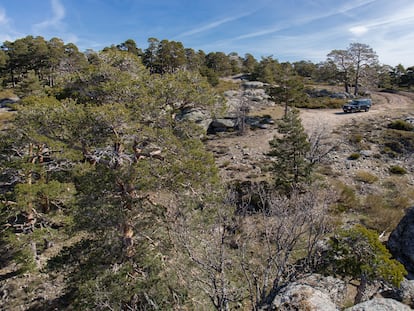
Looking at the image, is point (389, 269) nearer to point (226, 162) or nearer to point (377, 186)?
point (377, 186)

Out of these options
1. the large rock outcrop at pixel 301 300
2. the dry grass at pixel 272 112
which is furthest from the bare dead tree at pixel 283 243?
the dry grass at pixel 272 112

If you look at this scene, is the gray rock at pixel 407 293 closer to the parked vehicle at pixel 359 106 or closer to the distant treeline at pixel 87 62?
the parked vehicle at pixel 359 106

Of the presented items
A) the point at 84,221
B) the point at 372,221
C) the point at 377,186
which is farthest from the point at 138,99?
the point at 377,186

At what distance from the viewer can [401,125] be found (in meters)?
27.7

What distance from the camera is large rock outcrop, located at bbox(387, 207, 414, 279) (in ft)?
37.8

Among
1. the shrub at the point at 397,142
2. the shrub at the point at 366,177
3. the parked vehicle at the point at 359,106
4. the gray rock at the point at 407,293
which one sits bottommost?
the gray rock at the point at 407,293

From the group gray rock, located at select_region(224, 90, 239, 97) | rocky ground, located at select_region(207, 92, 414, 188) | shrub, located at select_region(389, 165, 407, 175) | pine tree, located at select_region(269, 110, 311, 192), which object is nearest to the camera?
pine tree, located at select_region(269, 110, 311, 192)

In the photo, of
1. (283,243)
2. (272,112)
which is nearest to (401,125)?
(272,112)

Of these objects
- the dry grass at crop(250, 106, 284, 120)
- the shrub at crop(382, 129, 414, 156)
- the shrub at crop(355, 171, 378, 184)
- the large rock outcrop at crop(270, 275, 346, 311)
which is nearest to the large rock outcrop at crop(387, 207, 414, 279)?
the large rock outcrop at crop(270, 275, 346, 311)

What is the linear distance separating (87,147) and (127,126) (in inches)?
68.8

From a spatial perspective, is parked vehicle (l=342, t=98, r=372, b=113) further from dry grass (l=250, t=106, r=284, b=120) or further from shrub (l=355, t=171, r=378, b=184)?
shrub (l=355, t=171, r=378, b=184)

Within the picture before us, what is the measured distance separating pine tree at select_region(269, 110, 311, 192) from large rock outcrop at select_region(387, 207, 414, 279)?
5.22 m

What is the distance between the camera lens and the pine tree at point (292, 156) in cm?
1642

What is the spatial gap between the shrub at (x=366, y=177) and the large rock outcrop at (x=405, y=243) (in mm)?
7662
